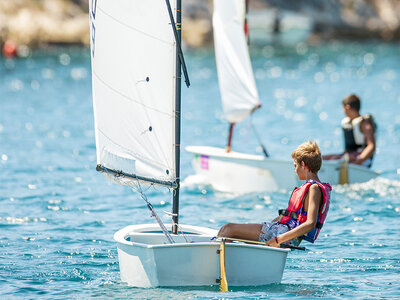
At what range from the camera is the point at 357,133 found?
12375 mm

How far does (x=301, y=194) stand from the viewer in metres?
7.17

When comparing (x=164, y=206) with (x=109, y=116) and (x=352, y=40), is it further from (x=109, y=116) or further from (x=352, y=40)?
(x=352, y=40)

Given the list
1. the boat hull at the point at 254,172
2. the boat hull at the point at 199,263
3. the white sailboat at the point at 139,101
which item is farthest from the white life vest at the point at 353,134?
the boat hull at the point at 199,263

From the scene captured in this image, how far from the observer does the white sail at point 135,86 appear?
300 inches

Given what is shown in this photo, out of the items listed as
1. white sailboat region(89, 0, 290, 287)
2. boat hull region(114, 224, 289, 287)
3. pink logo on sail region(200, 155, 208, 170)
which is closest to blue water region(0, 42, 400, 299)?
boat hull region(114, 224, 289, 287)

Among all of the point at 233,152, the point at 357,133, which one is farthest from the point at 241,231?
the point at 233,152

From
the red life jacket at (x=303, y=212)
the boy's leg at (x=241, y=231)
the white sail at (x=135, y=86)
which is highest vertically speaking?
the white sail at (x=135, y=86)

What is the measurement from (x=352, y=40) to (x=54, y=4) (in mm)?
24584

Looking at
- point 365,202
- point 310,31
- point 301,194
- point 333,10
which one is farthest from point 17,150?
point 333,10

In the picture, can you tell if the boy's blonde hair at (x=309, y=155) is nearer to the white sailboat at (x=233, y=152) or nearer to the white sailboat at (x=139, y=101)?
the white sailboat at (x=139, y=101)

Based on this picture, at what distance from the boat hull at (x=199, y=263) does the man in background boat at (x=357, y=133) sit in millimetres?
5502

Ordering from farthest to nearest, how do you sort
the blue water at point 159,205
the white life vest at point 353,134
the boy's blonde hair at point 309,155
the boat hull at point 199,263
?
the white life vest at point 353,134, the blue water at point 159,205, the boy's blonde hair at point 309,155, the boat hull at point 199,263

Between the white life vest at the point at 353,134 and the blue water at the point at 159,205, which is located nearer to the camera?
the blue water at the point at 159,205

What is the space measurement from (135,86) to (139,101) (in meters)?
0.15
